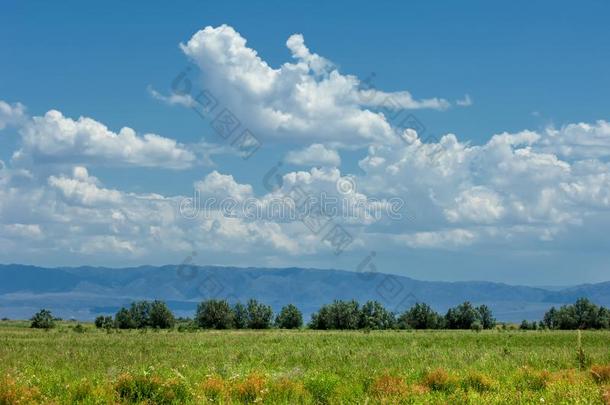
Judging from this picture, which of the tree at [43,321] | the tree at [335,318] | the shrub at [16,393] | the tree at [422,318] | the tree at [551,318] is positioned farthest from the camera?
the tree at [551,318]

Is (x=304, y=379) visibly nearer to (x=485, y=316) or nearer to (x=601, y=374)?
(x=601, y=374)

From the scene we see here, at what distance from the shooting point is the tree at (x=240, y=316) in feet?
377

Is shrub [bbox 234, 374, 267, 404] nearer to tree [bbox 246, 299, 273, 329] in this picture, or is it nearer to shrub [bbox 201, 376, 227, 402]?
shrub [bbox 201, 376, 227, 402]

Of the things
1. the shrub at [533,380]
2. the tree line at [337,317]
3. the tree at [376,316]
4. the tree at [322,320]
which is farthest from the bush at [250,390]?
the tree at [376,316]

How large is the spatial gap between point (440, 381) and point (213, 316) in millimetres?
95784

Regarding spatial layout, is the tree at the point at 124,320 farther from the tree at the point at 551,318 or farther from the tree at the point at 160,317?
the tree at the point at 551,318

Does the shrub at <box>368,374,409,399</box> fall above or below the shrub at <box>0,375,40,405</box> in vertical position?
above

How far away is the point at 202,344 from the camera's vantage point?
43.1m

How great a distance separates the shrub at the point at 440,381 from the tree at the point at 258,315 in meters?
87.9

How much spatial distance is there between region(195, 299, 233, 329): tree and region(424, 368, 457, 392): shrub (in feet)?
305

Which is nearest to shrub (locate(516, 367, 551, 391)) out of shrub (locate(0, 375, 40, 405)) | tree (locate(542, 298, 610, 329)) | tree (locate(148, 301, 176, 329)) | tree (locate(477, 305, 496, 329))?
shrub (locate(0, 375, 40, 405))

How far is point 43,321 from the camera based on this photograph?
87.7 m

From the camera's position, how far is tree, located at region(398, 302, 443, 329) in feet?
391

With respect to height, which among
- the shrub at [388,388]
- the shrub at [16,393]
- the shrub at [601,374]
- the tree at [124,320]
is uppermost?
the shrub at [601,374]
